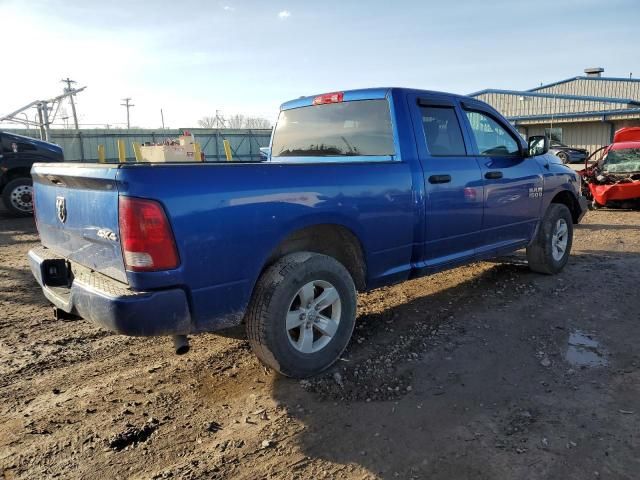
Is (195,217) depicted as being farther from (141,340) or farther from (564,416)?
(564,416)

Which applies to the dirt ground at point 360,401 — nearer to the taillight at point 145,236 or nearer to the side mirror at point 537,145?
the taillight at point 145,236

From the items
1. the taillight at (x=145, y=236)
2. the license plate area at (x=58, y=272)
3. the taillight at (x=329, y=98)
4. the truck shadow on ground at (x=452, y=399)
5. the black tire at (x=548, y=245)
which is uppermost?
the taillight at (x=329, y=98)

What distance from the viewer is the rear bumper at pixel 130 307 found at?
263 cm

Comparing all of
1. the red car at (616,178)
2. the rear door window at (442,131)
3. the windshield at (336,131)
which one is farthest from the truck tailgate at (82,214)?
the red car at (616,178)

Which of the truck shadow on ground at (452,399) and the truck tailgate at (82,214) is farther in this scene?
the truck tailgate at (82,214)

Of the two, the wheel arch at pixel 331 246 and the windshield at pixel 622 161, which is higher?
the windshield at pixel 622 161

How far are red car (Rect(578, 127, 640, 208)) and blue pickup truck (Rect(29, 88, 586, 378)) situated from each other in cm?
748

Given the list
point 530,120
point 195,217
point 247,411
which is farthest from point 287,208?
point 530,120

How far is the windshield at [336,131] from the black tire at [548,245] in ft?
8.52

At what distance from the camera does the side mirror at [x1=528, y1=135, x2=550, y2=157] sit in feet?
17.3

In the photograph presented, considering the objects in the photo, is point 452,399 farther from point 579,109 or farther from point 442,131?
point 579,109

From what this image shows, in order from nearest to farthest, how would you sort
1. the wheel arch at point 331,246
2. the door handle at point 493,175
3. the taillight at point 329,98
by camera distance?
1. the wheel arch at point 331,246
2. the taillight at point 329,98
3. the door handle at point 493,175

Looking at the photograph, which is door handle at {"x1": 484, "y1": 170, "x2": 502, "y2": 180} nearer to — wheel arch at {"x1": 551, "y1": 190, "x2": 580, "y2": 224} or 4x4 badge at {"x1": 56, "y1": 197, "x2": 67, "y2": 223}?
wheel arch at {"x1": 551, "y1": 190, "x2": 580, "y2": 224}

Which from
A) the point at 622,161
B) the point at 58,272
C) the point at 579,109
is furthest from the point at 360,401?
the point at 579,109
